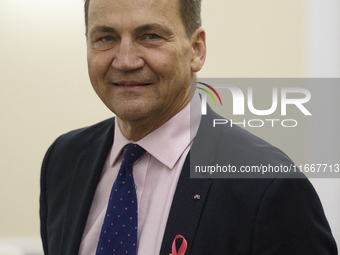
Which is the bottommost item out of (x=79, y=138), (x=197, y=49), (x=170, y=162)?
(x=170, y=162)

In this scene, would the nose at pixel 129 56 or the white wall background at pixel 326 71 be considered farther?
the white wall background at pixel 326 71

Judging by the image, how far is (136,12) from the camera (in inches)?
46.9

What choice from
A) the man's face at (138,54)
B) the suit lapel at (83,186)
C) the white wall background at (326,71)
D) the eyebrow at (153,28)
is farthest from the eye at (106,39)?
the white wall background at (326,71)

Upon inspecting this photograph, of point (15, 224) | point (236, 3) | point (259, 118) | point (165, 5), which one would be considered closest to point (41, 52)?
point (15, 224)

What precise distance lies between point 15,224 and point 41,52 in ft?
3.34

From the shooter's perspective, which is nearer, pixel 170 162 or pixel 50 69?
pixel 170 162

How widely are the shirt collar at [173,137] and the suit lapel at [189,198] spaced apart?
0.15 ft

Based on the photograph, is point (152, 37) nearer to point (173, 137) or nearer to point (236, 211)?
point (173, 137)

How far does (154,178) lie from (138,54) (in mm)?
371

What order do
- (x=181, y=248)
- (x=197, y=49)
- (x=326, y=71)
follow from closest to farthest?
(x=181, y=248) < (x=197, y=49) < (x=326, y=71)

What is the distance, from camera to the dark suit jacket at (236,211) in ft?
3.63

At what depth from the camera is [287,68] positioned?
95.9 inches

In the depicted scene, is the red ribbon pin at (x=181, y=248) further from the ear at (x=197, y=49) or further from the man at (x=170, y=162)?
the ear at (x=197, y=49)

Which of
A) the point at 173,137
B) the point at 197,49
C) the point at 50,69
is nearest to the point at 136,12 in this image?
the point at 197,49
